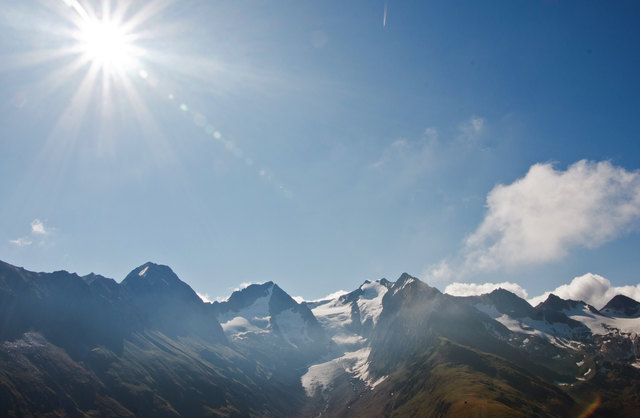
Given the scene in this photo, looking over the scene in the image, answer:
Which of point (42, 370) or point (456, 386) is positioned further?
point (456, 386)

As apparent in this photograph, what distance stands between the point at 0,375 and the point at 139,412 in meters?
70.3

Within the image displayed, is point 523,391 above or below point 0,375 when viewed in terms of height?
below

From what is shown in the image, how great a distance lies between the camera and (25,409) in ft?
502

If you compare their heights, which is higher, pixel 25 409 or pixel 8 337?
pixel 8 337

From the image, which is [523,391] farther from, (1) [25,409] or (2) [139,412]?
(1) [25,409]

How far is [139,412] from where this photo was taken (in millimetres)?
197875

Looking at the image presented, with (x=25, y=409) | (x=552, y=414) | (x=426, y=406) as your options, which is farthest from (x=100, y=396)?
(x=552, y=414)

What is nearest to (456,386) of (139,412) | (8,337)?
(139,412)

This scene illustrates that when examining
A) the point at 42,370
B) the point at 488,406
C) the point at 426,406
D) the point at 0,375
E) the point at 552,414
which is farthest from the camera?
the point at 426,406

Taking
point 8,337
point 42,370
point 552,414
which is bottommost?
point 552,414

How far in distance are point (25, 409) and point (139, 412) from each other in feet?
194

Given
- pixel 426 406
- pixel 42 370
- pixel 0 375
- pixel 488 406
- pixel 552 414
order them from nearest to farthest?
pixel 488 406 < pixel 0 375 < pixel 552 414 < pixel 42 370 < pixel 426 406

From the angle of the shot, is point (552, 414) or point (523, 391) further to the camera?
point (523, 391)

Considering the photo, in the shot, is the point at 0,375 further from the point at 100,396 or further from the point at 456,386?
the point at 456,386
